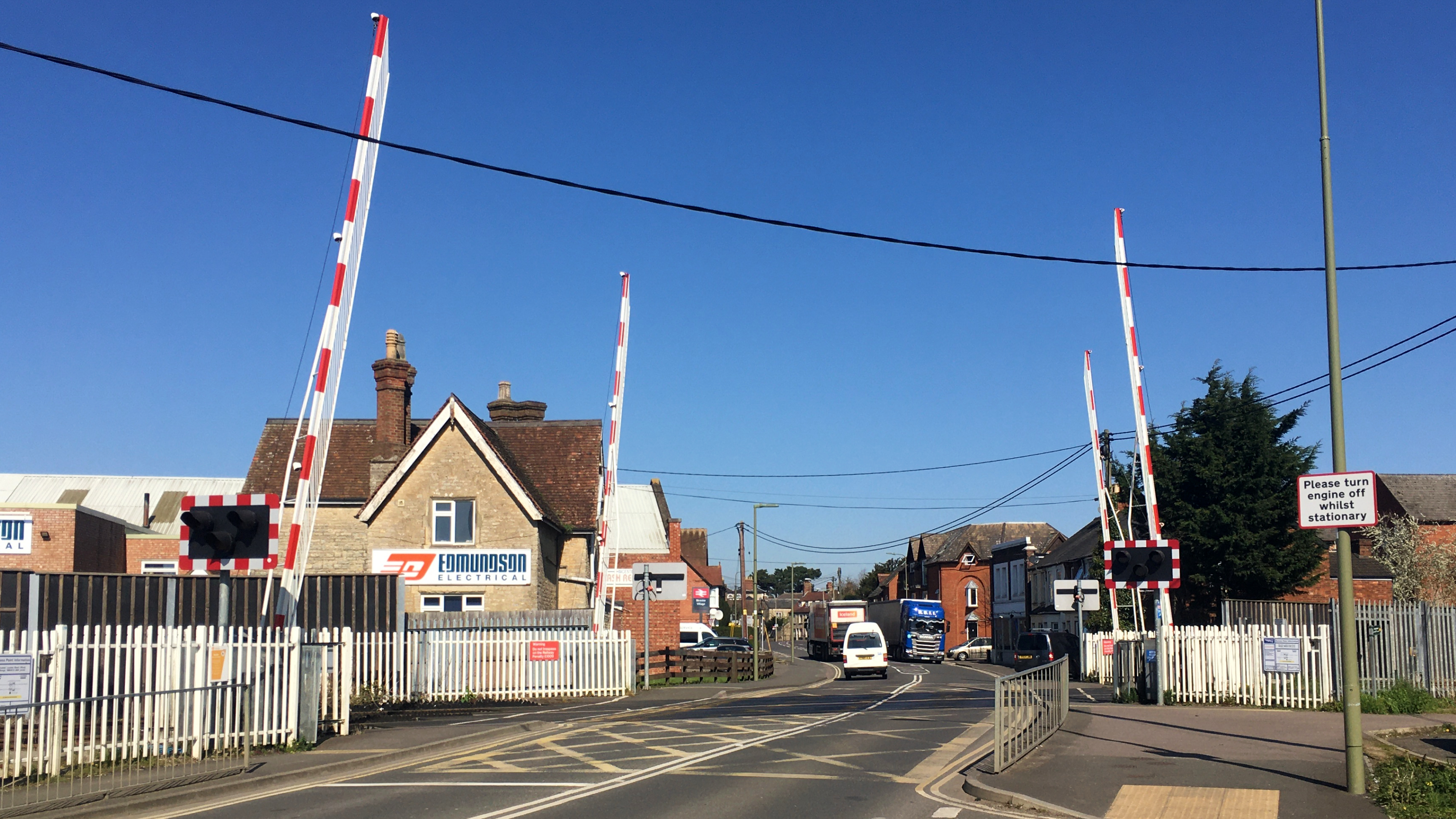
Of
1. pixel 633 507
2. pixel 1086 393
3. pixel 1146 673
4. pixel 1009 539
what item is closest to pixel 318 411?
pixel 1146 673

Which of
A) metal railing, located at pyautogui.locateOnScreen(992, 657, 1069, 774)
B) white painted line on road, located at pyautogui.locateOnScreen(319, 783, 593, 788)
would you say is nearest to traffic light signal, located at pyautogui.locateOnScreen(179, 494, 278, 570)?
white painted line on road, located at pyautogui.locateOnScreen(319, 783, 593, 788)

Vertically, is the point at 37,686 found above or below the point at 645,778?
above

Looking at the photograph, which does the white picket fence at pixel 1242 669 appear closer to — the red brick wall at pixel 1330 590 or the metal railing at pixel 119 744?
the metal railing at pixel 119 744

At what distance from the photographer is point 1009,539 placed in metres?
94.7

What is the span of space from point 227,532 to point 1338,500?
12.0m

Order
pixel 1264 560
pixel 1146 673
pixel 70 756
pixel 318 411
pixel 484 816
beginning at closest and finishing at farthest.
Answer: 1. pixel 484 816
2. pixel 70 756
3. pixel 318 411
4. pixel 1146 673
5. pixel 1264 560

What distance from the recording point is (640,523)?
208 ft

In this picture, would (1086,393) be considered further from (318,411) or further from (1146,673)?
(318,411)

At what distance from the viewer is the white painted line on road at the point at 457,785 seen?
41.2 feet

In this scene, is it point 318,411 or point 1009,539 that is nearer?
point 318,411

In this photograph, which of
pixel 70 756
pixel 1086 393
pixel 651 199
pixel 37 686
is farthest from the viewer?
pixel 1086 393

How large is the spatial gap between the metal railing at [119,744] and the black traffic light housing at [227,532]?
157cm

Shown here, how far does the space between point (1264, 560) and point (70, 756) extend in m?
41.5

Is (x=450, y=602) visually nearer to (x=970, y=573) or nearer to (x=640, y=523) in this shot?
(x=640, y=523)
